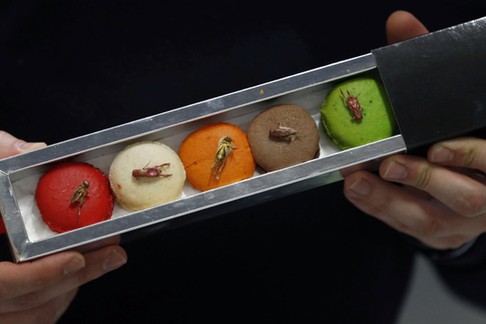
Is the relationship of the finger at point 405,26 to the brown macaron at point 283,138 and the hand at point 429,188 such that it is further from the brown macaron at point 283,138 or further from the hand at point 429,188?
→ the brown macaron at point 283,138

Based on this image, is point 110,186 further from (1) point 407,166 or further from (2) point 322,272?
(2) point 322,272

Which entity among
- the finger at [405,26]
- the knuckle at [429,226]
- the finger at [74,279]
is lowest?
the knuckle at [429,226]

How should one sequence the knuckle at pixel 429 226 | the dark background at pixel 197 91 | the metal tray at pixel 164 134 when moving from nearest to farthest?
the metal tray at pixel 164 134
the knuckle at pixel 429 226
the dark background at pixel 197 91

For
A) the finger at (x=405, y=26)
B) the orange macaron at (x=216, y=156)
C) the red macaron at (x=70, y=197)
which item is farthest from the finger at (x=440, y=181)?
the red macaron at (x=70, y=197)

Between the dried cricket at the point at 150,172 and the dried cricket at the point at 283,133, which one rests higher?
the dried cricket at the point at 283,133

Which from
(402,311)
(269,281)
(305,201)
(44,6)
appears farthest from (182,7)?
(402,311)

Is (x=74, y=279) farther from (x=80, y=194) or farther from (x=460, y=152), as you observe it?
(x=460, y=152)

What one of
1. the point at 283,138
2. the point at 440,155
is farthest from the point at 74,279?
the point at 440,155
